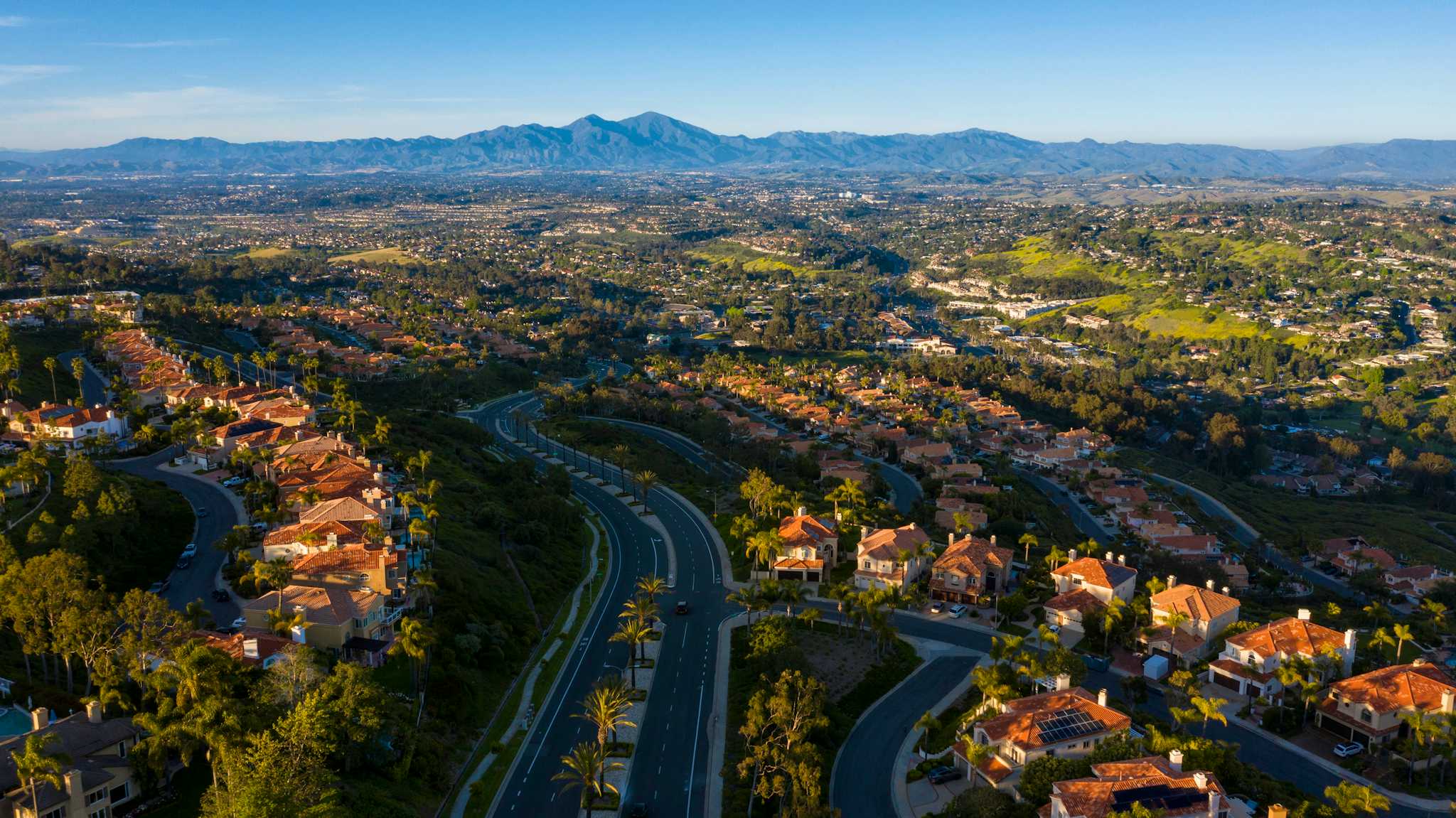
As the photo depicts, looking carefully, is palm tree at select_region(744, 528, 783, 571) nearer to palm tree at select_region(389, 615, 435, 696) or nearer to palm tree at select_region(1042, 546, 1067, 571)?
palm tree at select_region(1042, 546, 1067, 571)

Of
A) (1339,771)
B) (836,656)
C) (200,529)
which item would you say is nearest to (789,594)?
(836,656)

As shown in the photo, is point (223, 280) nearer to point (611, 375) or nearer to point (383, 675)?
point (611, 375)

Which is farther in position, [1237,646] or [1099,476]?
[1099,476]

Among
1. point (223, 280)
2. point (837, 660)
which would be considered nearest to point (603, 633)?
point (837, 660)

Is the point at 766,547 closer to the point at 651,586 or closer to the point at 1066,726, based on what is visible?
the point at 651,586

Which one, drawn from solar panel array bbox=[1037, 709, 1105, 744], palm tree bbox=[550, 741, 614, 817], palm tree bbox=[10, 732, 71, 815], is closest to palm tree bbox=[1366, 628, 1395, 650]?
solar panel array bbox=[1037, 709, 1105, 744]

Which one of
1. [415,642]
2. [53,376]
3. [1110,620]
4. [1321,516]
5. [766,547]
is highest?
[53,376]
